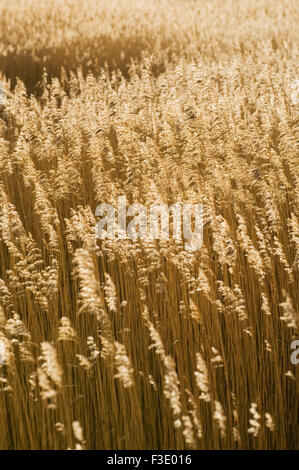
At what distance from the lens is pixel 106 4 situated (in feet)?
45.3

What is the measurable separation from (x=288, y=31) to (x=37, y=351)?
31.0 ft

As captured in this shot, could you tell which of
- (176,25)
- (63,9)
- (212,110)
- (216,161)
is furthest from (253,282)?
(63,9)

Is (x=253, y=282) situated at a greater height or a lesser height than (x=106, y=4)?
lesser

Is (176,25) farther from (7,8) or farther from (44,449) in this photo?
(44,449)

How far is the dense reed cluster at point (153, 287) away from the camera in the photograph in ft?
7.31

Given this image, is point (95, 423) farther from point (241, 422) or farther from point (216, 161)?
point (216, 161)

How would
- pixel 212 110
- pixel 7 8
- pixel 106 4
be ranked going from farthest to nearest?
pixel 106 4
pixel 7 8
pixel 212 110

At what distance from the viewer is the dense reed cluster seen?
2.23 metres

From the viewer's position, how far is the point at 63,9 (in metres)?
12.8

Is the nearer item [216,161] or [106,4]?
[216,161]

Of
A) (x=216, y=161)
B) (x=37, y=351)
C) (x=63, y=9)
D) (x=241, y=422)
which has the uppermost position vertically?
(x=63, y=9)

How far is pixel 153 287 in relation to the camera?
2887 mm
